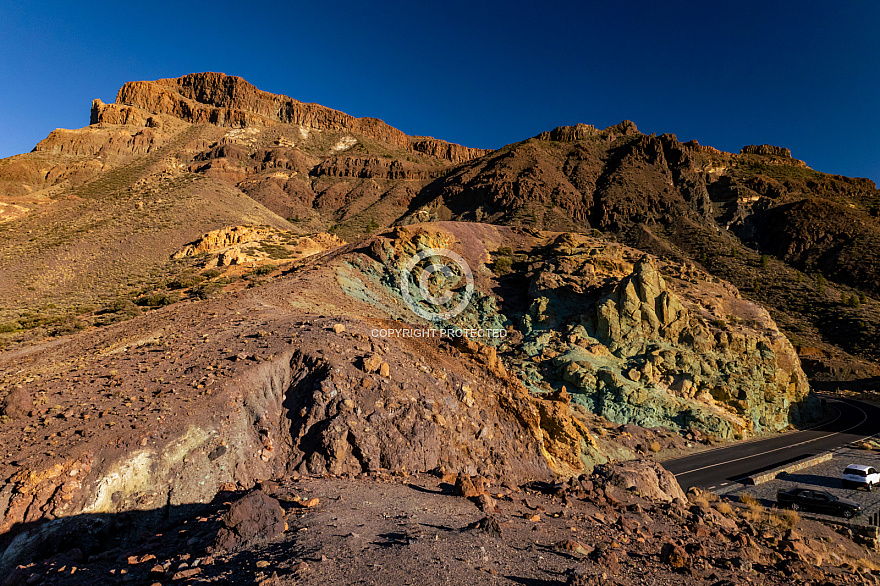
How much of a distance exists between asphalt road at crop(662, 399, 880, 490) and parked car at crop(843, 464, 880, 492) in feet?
8.19

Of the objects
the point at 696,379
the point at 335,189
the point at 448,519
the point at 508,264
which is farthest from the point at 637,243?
the point at 448,519

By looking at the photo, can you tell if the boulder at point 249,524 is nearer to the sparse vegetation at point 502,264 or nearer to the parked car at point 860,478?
the parked car at point 860,478

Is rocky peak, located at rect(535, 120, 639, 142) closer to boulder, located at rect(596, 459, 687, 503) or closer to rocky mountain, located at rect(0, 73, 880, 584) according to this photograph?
rocky mountain, located at rect(0, 73, 880, 584)

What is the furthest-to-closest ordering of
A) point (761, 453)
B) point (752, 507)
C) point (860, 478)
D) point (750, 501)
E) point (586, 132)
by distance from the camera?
1. point (586, 132)
2. point (761, 453)
3. point (860, 478)
4. point (750, 501)
5. point (752, 507)

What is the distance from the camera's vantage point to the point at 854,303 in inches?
1983

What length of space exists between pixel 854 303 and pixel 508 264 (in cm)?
4936

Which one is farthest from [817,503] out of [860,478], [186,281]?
[186,281]

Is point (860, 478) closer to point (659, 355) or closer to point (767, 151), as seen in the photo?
point (659, 355)

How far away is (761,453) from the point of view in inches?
873

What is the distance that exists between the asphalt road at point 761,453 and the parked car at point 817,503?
207 cm

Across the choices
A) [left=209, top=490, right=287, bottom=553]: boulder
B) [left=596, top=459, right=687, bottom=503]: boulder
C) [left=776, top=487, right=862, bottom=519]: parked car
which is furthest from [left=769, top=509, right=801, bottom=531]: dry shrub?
[left=209, top=490, right=287, bottom=553]: boulder

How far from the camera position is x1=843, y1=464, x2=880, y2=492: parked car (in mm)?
18078

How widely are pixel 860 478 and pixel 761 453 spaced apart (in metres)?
4.25

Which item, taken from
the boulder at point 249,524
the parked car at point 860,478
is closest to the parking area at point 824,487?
the parked car at point 860,478
